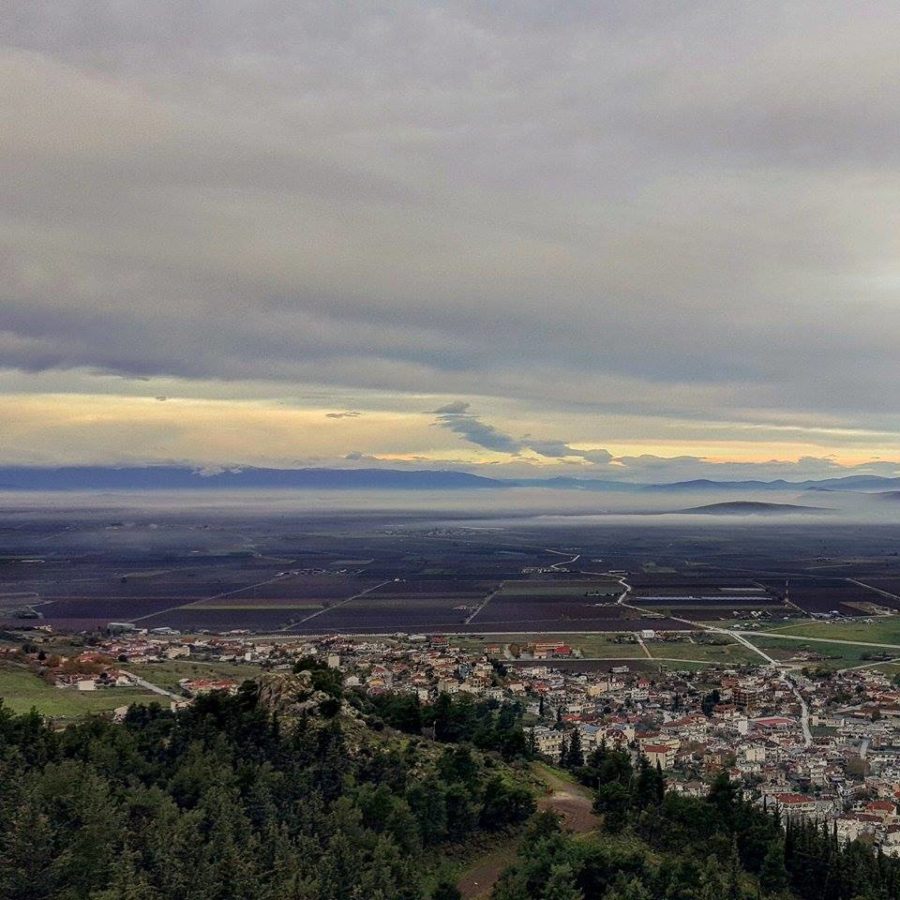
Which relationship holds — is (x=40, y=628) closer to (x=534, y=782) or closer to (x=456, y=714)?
(x=456, y=714)

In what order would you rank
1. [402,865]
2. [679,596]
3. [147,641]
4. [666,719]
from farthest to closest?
[679,596], [147,641], [666,719], [402,865]

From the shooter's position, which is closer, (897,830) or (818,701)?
(897,830)

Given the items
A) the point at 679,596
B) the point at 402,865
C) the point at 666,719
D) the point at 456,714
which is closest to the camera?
the point at 402,865

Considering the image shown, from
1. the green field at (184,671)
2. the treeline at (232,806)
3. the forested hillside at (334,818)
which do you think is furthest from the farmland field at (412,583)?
the treeline at (232,806)

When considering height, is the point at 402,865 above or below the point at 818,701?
above

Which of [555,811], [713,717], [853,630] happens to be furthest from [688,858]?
[853,630]

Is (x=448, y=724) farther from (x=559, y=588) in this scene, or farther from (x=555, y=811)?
(x=559, y=588)

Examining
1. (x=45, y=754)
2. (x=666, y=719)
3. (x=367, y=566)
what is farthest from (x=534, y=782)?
(x=367, y=566)
